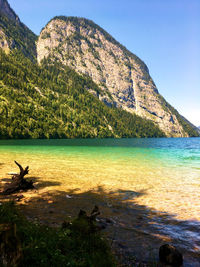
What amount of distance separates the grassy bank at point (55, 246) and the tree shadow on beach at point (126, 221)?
2.51 ft

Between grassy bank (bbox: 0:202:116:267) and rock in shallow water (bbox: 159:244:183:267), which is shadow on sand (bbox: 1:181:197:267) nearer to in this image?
rock in shallow water (bbox: 159:244:183:267)

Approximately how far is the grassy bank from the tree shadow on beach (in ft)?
2.51

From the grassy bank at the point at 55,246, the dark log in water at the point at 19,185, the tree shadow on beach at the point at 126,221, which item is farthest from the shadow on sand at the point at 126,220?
the dark log in water at the point at 19,185

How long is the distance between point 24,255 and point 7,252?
→ 1.64 ft

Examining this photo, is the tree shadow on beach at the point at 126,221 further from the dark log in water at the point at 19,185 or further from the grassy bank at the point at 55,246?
the dark log in water at the point at 19,185

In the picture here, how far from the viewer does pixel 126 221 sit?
8.29 metres

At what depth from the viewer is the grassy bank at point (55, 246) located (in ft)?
12.5

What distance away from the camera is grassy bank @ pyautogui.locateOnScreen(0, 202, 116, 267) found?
3.81m

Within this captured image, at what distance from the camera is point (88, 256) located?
186 inches

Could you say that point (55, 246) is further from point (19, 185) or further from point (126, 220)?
point (19, 185)

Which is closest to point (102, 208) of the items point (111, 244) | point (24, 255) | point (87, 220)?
point (87, 220)

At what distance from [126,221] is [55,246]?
166 inches

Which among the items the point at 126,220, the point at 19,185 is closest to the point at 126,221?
the point at 126,220

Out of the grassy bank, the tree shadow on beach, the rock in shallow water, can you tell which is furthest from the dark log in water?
the rock in shallow water
